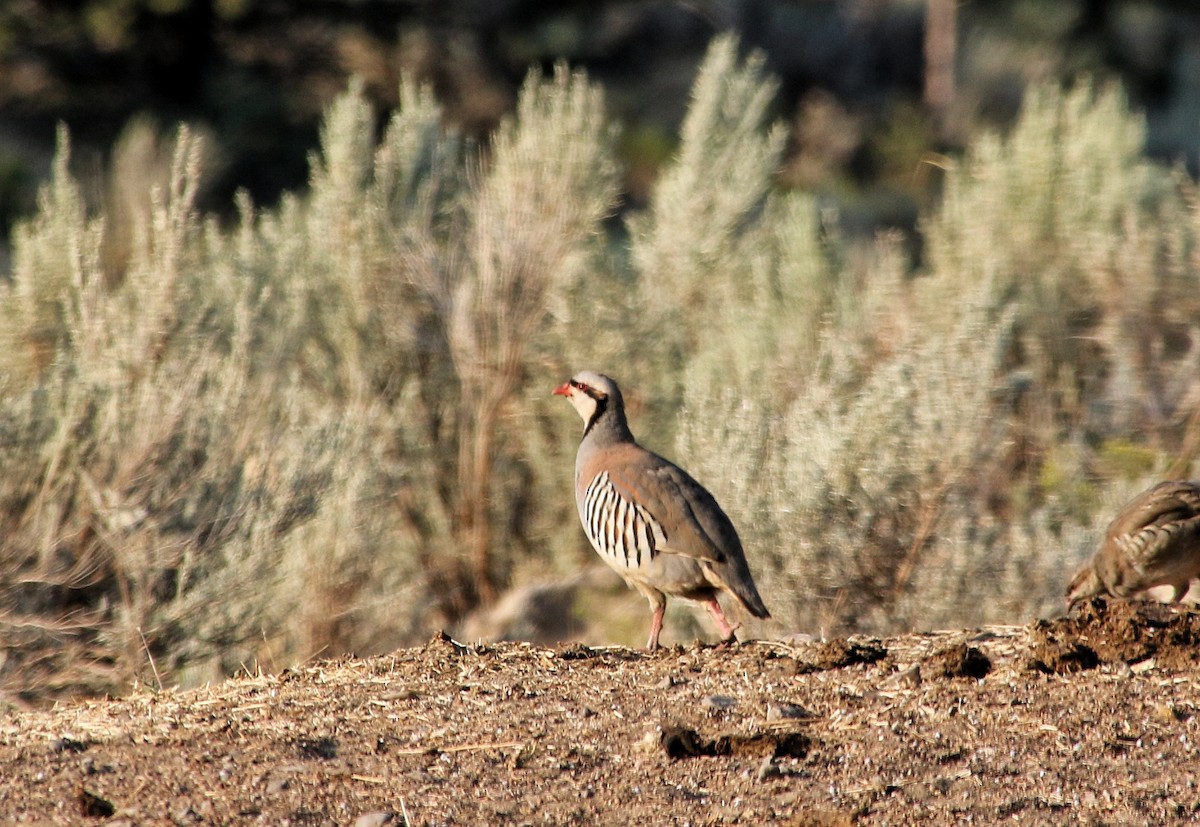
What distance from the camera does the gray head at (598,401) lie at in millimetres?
6562

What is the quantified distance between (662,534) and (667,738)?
1.76 meters

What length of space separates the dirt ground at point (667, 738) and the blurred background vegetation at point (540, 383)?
1.91 m

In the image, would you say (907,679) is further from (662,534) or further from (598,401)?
(598,401)

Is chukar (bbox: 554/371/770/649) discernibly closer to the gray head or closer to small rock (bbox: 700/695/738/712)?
the gray head

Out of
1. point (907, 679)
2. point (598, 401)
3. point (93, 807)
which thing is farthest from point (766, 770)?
point (598, 401)

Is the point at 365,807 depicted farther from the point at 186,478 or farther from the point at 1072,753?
the point at 186,478

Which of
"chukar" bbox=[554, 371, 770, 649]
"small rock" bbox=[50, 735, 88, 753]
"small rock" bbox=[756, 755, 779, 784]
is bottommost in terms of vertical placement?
"small rock" bbox=[50, 735, 88, 753]


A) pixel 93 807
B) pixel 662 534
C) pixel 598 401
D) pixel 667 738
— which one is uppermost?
pixel 598 401

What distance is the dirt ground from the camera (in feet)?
12.6

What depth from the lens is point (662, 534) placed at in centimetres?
588

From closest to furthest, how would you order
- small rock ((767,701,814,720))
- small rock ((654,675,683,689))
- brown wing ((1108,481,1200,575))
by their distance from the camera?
small rock ((767,701,814,720)) → small rock ((654,675,683,689)) → brown wing ((1108,481,1200,575))

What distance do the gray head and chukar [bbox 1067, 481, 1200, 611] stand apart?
1953 millimetres

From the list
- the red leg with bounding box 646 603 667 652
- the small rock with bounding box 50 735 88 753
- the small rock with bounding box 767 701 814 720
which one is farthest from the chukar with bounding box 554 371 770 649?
the small rock with bounding box 50 735 88 753

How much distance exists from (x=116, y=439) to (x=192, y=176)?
4.97 feet
